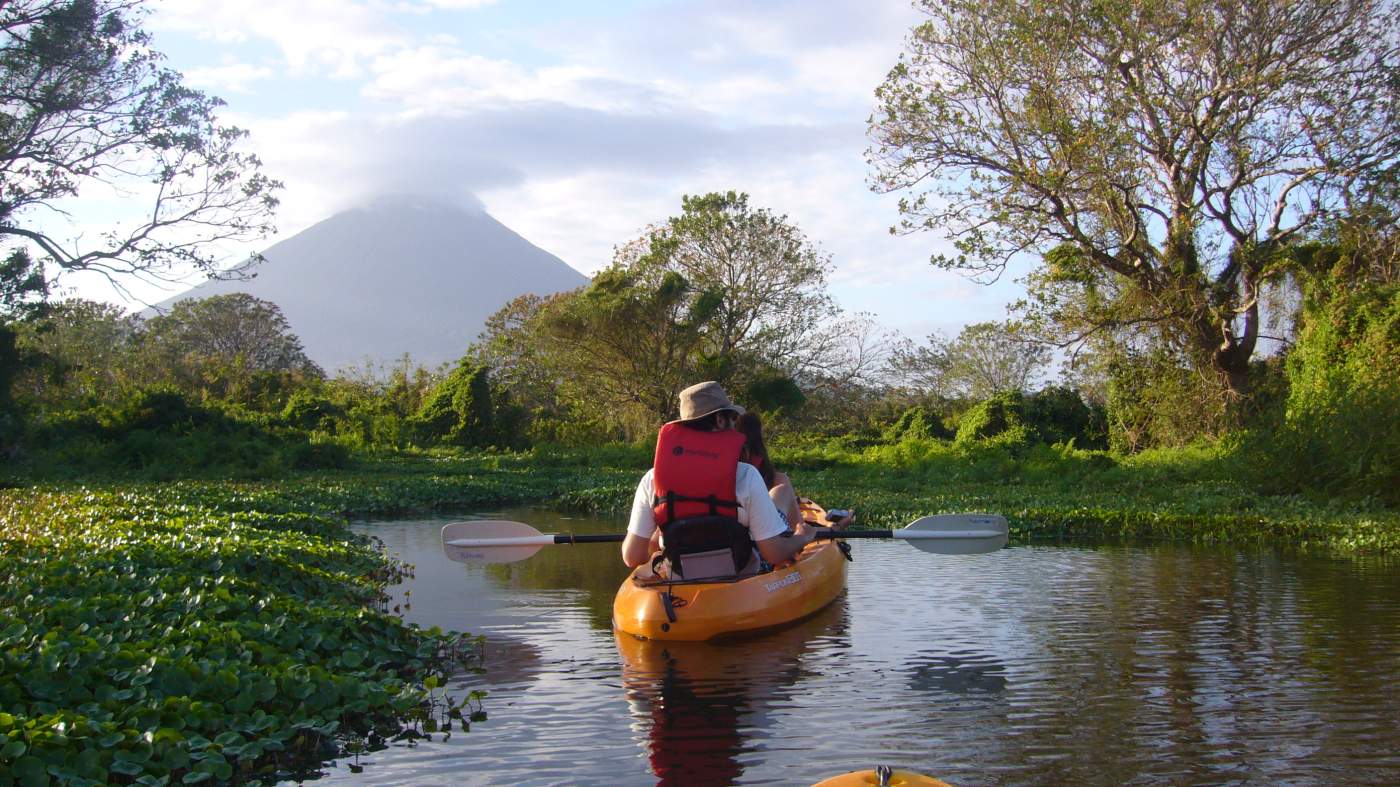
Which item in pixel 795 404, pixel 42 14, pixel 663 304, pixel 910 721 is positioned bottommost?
pixel 910 721

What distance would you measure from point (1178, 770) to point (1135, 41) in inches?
717

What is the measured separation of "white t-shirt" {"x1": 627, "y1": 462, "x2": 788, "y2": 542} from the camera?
706 centimetres

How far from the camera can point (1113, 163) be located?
20.2 meters

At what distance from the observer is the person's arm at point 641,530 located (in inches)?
280

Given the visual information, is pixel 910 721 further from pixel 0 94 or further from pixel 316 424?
pixel 316 424

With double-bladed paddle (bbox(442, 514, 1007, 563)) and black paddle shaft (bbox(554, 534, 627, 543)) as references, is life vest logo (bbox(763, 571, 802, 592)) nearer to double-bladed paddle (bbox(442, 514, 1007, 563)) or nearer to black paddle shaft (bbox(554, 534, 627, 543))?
double-bladed paddle (bbox(442, 514, 1007, 563))

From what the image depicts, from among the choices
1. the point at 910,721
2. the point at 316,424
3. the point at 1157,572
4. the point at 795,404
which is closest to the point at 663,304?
the point at 795,404

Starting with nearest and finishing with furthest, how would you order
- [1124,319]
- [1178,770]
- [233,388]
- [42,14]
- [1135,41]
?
[1178,770]
[42,14]
[1135,41]
[1124,319]
[233,388]

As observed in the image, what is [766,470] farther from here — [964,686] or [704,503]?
[964,686]

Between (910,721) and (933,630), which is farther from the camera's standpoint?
(933,630)

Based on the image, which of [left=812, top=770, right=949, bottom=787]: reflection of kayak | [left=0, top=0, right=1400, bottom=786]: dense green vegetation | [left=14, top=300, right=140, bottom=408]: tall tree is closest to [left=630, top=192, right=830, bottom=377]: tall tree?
[left=0, top=0, right=1400, bottom=786]: dense green vegetation

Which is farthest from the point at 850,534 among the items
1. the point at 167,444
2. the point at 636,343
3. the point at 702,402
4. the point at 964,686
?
the point at 636,343

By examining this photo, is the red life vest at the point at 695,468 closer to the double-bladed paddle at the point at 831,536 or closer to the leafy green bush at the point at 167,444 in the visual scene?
the double-bladed paddle at the point at 831,536

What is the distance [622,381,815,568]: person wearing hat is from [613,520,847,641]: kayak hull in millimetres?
187
